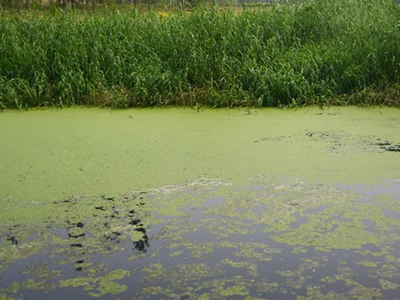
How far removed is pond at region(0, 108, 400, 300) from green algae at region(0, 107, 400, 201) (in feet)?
0.04

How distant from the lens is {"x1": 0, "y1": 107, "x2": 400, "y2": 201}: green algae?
2.87 m

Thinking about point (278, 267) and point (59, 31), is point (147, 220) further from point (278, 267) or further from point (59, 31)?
point (59, 31)

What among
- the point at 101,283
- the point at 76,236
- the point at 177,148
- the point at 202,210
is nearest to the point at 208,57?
the point at 177,148

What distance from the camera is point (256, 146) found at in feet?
11.2

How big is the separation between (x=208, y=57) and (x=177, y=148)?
5.64 ft

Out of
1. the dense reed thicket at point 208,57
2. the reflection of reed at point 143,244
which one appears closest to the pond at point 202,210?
the reflection of reed at point 143,244

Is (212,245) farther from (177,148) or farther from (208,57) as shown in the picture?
(208,57)

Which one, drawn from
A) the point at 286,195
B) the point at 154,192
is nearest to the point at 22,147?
the point at 154,192

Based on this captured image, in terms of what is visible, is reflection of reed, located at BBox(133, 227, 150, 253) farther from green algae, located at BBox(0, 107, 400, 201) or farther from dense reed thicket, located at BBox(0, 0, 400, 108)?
dense reed thicket, located at BBox(0, 0, 400, 108)

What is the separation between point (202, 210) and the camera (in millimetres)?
2455

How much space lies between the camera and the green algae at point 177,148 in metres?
2.87

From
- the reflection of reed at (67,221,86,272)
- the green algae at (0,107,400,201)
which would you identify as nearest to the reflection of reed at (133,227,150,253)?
the reflection of reed at (67,221,86,272)

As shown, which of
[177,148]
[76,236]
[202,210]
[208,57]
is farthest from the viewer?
[208,57]

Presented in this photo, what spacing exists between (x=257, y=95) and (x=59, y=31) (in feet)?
5.87
